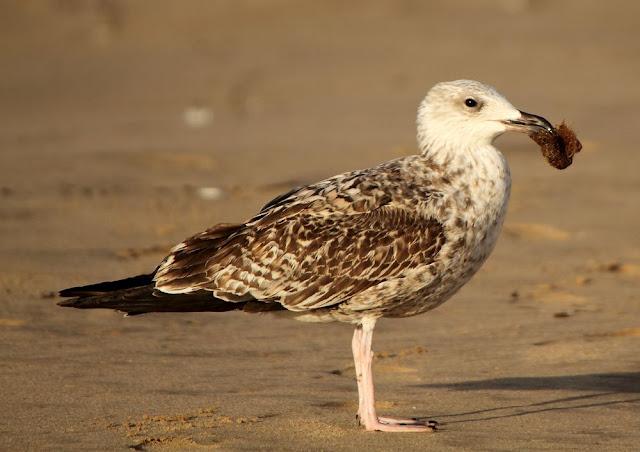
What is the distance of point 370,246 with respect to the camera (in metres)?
7.76

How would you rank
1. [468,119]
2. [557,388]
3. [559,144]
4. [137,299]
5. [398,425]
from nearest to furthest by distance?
[398,425], [137,299], [468,119], [559,144], [557,388]

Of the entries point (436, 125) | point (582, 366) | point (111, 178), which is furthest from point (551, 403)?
point (111, 178)

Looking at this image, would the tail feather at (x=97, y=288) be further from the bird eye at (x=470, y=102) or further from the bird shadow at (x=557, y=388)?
the bird eye at (x=470, y=102)

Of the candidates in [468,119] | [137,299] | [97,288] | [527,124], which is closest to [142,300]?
[137,299]

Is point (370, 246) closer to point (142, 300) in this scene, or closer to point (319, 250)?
point (319, 250)

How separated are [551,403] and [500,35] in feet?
51.8

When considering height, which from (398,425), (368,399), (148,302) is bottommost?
(398,425)

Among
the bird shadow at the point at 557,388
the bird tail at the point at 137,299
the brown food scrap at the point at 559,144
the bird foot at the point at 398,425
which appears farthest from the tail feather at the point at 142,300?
the brown food scrap at the point at 559,144

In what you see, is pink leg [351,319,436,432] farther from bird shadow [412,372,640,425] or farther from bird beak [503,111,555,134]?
bird beak [503,111,555,134]

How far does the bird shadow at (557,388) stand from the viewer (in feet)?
25.7

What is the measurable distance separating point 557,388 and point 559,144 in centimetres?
145

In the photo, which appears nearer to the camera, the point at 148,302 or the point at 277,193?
the point at 148,302

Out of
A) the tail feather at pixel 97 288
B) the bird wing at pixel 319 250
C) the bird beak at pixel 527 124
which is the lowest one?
the tail feather at pixel 97 288

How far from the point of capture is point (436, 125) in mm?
8156
